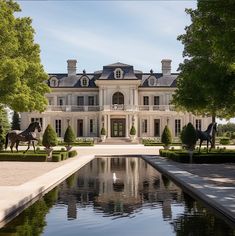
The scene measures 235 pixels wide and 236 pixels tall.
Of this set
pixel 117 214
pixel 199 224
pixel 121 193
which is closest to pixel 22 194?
pixel 121 193

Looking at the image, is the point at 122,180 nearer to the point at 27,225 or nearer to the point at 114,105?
the point at 27,225

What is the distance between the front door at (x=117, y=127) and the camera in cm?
5969

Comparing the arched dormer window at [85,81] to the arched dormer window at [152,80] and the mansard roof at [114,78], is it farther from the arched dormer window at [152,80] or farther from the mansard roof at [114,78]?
the arched dormer window at [152,80]

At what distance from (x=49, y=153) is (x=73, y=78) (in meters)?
39.2

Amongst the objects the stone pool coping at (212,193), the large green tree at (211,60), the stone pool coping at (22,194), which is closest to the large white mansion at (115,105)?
the large green tree at (211,60)

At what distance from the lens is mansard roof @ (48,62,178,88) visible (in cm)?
6047

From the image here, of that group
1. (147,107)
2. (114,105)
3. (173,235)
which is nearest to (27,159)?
(173,235)

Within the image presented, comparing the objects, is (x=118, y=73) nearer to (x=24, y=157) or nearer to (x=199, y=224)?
(x=24, y=157)

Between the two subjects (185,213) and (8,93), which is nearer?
(185,213)

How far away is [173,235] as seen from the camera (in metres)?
7.93

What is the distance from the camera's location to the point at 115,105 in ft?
192

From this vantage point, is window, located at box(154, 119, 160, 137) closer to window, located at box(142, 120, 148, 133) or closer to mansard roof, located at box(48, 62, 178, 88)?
window, located at box(142, 120, 148, 133)

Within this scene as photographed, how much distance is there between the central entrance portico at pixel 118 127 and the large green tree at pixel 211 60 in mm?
26418

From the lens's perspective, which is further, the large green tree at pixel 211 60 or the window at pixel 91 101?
the window at pixel 91 101
